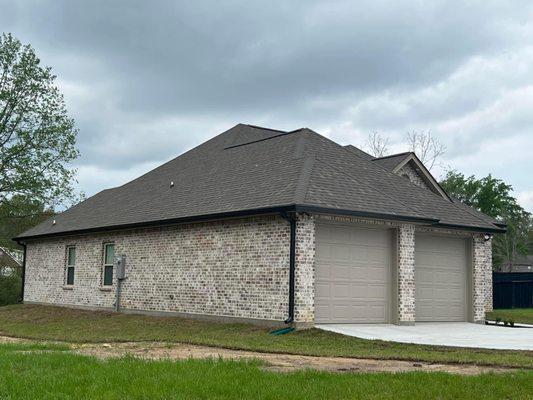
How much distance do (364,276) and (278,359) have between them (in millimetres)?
7599

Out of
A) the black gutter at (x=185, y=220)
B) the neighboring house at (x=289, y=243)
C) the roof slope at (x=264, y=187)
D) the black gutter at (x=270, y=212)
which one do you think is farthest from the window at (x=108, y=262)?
the black gutter at (x=270, y=212)

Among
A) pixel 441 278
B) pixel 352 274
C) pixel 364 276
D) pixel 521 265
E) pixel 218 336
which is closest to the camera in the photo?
pixel 218 336

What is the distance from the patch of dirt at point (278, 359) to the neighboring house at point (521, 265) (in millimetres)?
77427

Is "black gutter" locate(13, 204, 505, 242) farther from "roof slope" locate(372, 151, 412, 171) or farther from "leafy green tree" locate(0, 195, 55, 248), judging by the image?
"leafy green tree" locate(0, 195, 55, 248)

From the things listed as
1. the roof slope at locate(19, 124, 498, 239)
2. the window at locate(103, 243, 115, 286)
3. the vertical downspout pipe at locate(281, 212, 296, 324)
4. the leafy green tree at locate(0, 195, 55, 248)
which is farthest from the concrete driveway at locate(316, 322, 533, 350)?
the leafy green tree at locate(0, 195, 55, 248)

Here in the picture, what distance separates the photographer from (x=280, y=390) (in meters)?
7.88

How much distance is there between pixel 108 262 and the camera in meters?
24.0

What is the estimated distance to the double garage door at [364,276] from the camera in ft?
56.5

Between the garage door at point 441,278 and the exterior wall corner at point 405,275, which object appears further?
the garage door at point 441,278

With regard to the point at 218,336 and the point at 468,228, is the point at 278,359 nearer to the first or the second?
the point at 218,336

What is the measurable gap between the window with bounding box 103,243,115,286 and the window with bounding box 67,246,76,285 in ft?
8.77

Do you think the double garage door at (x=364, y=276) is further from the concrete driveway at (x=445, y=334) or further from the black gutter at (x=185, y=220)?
the black gutter at (x=185, y=220)

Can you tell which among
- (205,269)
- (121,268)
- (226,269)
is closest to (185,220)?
(205,269)

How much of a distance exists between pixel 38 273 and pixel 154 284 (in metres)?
9.95
